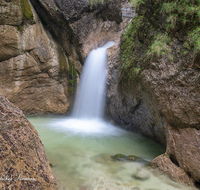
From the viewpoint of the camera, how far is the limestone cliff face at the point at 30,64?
25.0ft

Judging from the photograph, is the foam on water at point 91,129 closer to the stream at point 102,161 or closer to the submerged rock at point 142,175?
the stream at point 102,161

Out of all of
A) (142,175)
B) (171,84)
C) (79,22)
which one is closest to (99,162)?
(142,175)

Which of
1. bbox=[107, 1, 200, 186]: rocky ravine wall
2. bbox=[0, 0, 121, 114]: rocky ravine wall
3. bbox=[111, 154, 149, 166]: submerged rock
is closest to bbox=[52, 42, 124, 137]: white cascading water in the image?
bbox=[0, 0, 121, 114]: rocky ravine wall

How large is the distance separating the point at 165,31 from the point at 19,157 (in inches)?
162

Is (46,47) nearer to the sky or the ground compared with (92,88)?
nearer to the sky

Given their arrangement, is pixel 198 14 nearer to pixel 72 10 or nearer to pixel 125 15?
pixel 72 10

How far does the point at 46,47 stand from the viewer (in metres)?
8.94

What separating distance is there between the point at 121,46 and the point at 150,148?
13.2 feet

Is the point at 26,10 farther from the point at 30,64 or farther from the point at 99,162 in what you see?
the point at 99,162

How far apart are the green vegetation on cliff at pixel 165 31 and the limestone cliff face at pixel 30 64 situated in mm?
5924

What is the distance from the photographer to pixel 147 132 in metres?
5.73

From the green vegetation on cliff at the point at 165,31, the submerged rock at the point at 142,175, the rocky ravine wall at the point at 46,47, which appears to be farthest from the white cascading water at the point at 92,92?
the submerged rock at the point at 142,175

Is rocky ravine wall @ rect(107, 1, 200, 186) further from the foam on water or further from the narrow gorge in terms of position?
the foam on water

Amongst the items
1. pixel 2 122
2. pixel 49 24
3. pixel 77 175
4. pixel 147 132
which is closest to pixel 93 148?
pixel 77 175
